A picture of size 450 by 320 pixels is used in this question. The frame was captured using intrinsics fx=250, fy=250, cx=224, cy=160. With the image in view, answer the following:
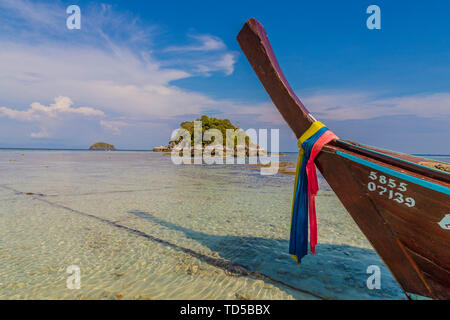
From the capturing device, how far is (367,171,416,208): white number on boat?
2.23m

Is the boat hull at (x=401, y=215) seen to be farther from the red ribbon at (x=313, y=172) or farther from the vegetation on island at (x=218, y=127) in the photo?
the vegetation on island at (x=218, y=127)

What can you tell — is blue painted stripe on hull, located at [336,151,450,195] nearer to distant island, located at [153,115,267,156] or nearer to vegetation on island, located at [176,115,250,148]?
distant island, located at [153,115,267,156]

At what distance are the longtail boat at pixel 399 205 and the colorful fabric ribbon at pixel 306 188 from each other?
9 centimetres

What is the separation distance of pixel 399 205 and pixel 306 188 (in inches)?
36.4

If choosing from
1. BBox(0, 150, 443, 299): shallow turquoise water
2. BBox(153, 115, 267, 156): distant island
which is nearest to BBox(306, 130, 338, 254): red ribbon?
BBox(0, 150, 443, 299): shallow turquoise water

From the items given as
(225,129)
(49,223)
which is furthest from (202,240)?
(225,129)

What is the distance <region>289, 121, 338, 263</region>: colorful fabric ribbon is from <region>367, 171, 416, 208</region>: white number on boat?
0.59 metres

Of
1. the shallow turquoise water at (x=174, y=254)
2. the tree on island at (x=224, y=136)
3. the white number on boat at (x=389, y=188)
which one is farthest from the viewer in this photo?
the tree on island at (x=224, y=136)

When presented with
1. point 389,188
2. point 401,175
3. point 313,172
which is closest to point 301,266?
point 313,172

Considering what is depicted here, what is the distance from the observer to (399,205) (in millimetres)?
2277

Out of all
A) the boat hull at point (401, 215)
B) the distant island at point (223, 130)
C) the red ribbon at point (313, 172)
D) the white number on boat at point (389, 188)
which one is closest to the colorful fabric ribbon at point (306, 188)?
the red ribbon at point (313, 172)

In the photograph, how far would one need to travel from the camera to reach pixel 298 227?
2.99m

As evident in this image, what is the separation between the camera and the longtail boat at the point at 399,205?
2133 millimetres

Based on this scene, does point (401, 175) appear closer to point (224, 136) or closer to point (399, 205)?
point (399, 205)
